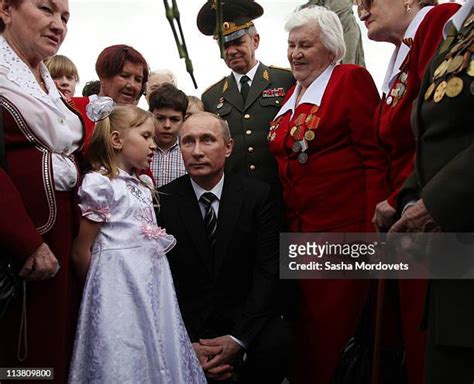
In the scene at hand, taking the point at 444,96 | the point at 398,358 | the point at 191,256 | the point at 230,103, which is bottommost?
the point at 398,358

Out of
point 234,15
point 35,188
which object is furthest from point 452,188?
point 234,15

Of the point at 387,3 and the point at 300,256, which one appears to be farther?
the point at 300,256

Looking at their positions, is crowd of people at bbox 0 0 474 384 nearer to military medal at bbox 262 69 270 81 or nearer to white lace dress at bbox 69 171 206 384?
white lace dress at bbox 69 171 206 384

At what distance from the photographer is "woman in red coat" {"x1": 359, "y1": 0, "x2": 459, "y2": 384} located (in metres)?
2.90

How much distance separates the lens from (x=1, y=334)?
2.62m

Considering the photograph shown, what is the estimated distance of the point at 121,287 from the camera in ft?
9.70

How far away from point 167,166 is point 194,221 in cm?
88

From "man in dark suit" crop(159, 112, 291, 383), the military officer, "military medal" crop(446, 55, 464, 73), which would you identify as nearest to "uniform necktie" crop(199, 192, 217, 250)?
"man in dark suit" crop(159, 112, 291, 383)

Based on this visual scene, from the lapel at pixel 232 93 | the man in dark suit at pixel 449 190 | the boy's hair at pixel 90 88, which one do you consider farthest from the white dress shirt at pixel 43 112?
the boy's hair at pixel 90 88

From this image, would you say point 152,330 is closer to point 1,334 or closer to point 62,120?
point 1,334

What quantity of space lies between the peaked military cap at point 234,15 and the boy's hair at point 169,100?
0.46 m

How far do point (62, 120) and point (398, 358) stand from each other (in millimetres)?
1650

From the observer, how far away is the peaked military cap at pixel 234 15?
438 centimetres

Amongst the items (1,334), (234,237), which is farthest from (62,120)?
(234,237)
